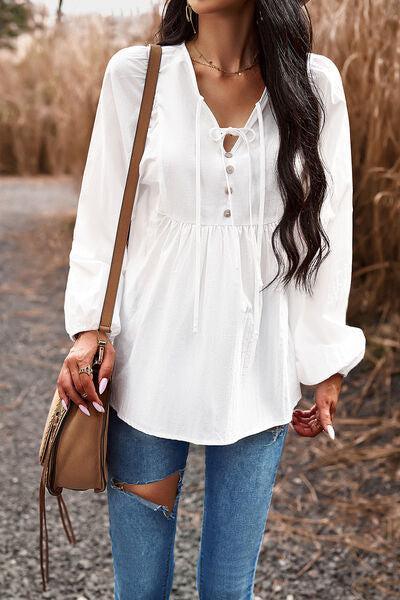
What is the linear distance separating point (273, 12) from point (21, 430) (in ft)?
8.67

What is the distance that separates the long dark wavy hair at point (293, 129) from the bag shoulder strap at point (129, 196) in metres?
0.22

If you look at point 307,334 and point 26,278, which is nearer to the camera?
point 307,334

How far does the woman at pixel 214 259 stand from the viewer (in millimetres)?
1433

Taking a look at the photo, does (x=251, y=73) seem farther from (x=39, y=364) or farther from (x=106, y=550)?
(x=39, y=364)

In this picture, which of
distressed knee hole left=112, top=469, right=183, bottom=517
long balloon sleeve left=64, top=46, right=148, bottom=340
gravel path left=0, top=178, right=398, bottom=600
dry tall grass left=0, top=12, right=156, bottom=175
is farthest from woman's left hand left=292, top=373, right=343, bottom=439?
dry tall grass left=0, top=12, right=156, bottom=175

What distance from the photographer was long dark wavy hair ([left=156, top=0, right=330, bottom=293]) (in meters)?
1.44

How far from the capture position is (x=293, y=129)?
1.45 metres

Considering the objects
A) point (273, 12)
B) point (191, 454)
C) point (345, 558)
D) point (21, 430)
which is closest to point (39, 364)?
point (21, 430)

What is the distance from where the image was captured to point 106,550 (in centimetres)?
276

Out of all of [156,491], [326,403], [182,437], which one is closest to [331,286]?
[326,403]

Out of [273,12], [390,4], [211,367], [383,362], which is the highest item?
[390,4]

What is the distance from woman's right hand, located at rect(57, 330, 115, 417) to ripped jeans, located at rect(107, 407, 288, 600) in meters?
0.11

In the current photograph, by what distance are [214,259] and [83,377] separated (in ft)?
1.01

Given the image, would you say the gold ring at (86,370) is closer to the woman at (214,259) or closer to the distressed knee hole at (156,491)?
the woman at (214,259)
